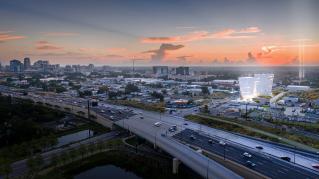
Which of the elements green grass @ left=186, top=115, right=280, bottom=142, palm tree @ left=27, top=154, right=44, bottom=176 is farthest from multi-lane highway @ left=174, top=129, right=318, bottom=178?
palm tree @ left=27, top=154, right=44, bottom=176

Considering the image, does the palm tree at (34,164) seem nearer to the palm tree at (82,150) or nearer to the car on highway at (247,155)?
the palm tree at (82,150)

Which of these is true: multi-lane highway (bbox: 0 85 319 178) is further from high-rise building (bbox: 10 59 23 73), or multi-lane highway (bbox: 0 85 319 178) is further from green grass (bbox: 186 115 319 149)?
high-rise building (bbox: 10 59 23 73)

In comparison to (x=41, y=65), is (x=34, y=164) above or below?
below

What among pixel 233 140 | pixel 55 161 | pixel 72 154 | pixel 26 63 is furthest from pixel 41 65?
pixel 233 140

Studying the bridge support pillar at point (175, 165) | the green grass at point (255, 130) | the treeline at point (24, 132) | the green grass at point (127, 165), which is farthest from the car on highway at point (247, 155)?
the treeline at point (24, 132)

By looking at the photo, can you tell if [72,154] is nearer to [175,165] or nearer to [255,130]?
[175,165]

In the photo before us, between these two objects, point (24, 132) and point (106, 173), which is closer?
point (106, 173)
